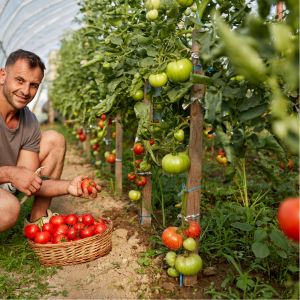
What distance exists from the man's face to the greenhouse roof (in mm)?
1794

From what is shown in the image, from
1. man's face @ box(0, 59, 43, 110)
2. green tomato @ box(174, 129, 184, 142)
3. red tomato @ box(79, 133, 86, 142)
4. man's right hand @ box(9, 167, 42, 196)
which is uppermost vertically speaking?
man's face @ box(0, 59, 43, 110)

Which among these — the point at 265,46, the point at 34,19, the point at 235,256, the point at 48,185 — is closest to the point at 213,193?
the point at 235,256

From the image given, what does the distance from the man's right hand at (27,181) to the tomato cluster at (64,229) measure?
216 millimetres

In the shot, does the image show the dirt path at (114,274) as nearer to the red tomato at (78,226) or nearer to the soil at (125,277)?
the soil at (125,277)

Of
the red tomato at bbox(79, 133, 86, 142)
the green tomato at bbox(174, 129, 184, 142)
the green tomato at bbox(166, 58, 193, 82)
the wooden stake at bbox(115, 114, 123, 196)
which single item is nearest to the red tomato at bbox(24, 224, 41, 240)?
the green tomato at bbox(174, 129, 184, 142)

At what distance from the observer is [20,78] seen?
2.28 meters

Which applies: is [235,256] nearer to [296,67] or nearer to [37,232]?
[37,232]

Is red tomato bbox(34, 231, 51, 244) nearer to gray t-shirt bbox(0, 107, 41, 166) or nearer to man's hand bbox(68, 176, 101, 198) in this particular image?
man's hand bbox(68, 176, 101, 198)

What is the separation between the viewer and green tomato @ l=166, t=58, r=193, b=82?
5.35ft

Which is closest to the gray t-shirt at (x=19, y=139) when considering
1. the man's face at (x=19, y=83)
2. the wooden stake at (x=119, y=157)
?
the man's face at (x=19, y=83)

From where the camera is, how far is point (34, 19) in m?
5.29

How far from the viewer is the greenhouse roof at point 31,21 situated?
14.1 ft

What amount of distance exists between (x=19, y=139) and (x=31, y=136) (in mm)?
78

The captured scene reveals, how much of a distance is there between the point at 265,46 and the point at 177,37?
34.3 inches
